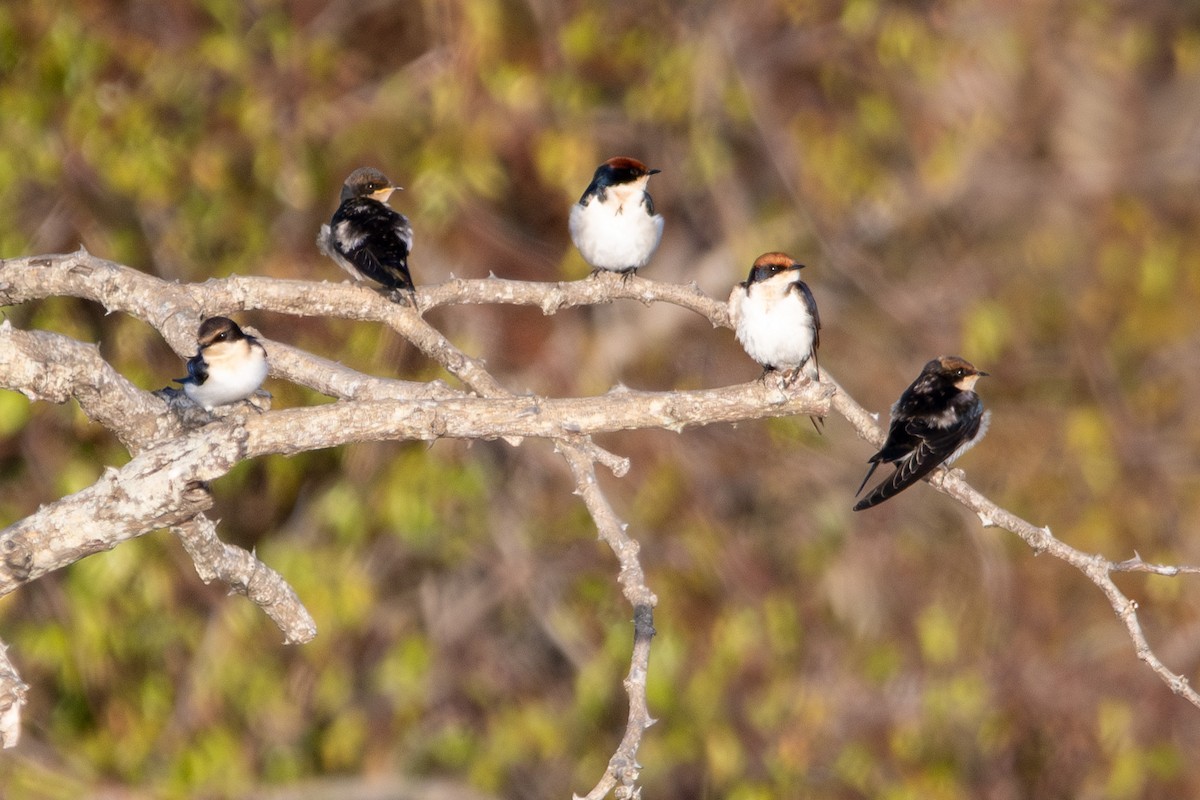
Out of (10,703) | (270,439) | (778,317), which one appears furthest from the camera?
(778,317)

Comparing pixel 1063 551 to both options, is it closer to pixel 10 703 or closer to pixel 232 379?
pixel 232 379

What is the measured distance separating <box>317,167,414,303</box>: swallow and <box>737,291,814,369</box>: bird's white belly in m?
1.35

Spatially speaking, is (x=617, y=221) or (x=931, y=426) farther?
(x=617, y=221)

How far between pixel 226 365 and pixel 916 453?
8.74 feet

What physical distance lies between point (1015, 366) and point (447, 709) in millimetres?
5925

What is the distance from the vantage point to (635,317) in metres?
12.4

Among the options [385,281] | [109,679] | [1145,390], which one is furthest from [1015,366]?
[385,281]

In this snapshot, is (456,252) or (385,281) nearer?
(385,281)

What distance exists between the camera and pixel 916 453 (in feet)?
19.9

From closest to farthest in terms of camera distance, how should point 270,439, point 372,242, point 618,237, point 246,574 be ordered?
point 270,439
point 246,574
point 372,242
point 618,237

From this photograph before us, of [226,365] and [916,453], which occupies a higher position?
[916,453]

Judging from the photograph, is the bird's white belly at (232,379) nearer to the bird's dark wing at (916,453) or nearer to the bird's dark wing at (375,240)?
the bird's dark wing at (375,240)

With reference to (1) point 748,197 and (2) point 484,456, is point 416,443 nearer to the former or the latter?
(2) point 484,456

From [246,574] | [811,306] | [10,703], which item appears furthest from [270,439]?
[811,306]
